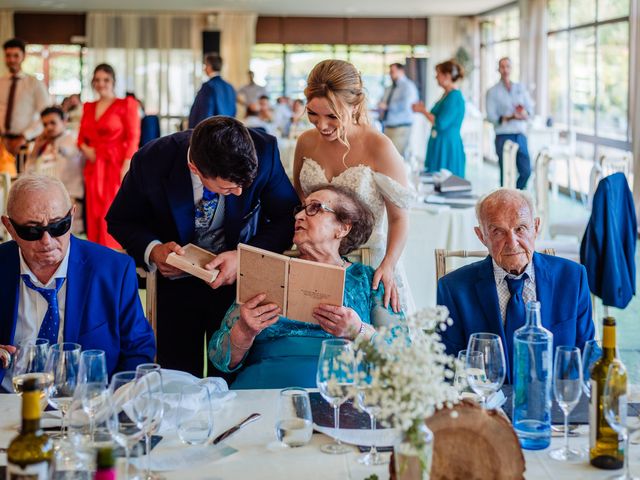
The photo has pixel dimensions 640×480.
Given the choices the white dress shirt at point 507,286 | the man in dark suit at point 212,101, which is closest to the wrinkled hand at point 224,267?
the white dress shirt at point 507,286

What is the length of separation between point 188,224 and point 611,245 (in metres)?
2.39

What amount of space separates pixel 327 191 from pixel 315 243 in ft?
0.60

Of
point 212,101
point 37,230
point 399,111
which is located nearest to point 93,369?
Answer: point 37,230

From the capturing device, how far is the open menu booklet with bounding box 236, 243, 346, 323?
8.65 feet

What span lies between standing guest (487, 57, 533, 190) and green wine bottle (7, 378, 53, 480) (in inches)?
408

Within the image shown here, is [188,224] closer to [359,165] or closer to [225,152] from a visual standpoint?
[225,152]

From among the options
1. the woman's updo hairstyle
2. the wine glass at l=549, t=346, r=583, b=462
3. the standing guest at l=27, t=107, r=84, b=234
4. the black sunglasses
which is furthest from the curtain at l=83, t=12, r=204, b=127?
the wine glass at l=549, t=346, r=583, b=462

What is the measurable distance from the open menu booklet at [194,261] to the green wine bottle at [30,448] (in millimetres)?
1423

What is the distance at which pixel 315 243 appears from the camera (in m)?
3.03

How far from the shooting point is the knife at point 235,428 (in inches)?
82.2

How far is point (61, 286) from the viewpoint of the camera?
282cm

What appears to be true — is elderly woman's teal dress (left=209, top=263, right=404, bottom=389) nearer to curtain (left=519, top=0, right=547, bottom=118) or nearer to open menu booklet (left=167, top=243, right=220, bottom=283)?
open menu booklet (left=167, top=243, right=220, bottom=283)

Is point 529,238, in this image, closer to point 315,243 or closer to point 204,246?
point 315,243

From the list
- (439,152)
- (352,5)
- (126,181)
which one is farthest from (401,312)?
(352,5)
